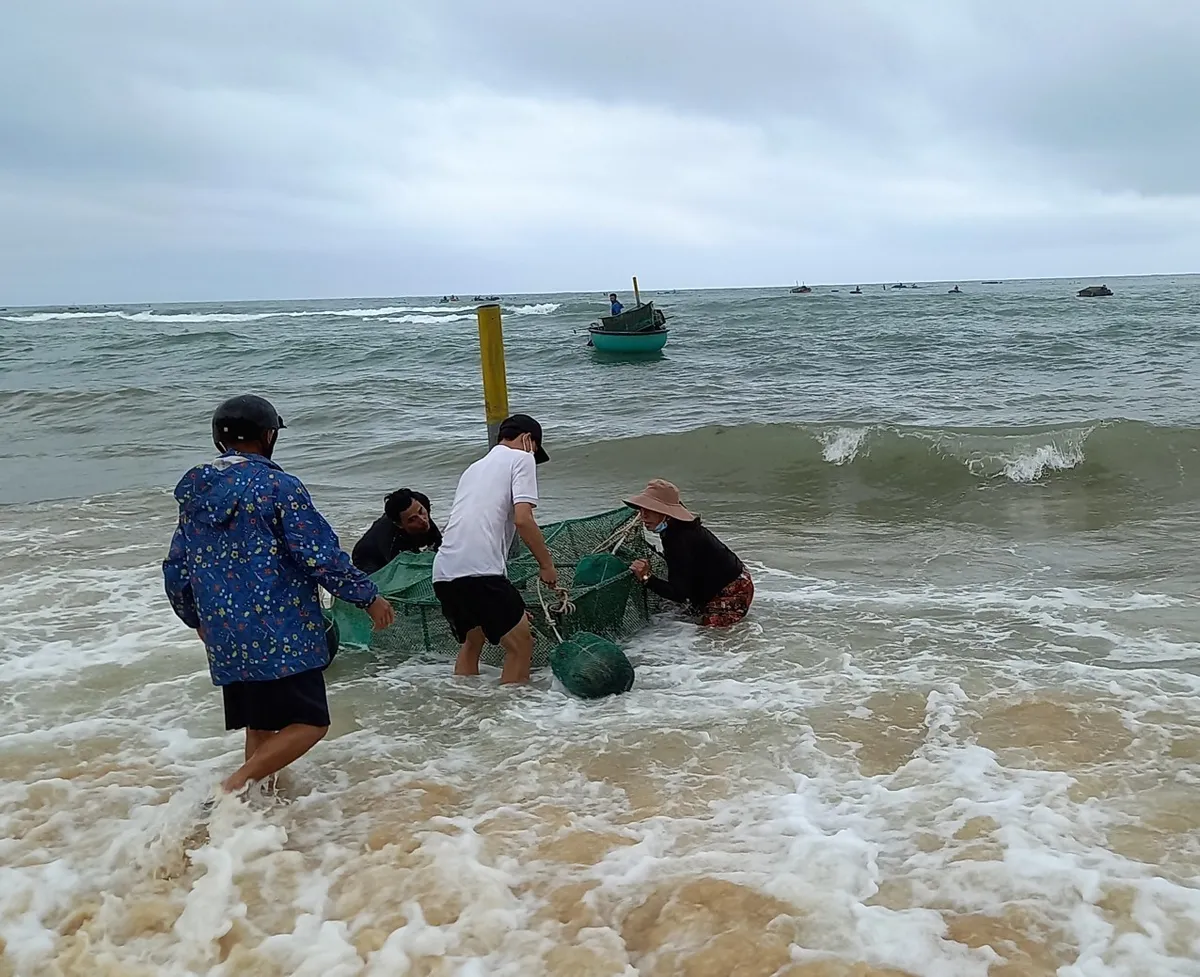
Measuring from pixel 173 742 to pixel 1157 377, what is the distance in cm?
2053

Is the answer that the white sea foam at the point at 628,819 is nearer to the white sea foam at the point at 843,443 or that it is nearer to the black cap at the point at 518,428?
the black cap at the point at 518,428

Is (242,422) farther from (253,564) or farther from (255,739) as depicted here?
(255,739)

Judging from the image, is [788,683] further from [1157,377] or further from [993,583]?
[1157,377]

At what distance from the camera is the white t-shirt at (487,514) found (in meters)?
4.75

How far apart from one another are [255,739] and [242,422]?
1.35 m

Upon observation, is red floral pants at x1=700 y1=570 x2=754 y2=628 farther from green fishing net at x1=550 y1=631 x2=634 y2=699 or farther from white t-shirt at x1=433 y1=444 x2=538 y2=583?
white t-shirt at x1=433 y1=444 x2=538 y2=583

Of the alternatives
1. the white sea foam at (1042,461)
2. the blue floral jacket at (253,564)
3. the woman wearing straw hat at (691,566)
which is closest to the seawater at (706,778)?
the woman wearing straw hat at (691,566)

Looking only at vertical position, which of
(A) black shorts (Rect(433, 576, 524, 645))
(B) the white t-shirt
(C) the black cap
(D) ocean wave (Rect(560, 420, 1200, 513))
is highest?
(C) the black cap

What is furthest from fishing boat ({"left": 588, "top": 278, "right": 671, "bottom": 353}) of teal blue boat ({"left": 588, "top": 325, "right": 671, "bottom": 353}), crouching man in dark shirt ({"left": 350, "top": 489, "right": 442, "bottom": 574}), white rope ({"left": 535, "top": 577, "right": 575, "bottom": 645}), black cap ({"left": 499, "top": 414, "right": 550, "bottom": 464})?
black cap ({"left": 499, "top": 414, "right": 550, "bottom": 464})

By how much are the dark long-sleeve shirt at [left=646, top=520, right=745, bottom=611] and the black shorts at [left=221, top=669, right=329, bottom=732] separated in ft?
9.34

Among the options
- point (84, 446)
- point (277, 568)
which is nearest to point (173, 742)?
point (277, 568)

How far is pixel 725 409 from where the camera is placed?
17.9 metres

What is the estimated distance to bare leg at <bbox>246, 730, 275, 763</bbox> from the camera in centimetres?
386

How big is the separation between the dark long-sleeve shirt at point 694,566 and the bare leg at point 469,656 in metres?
1.26
